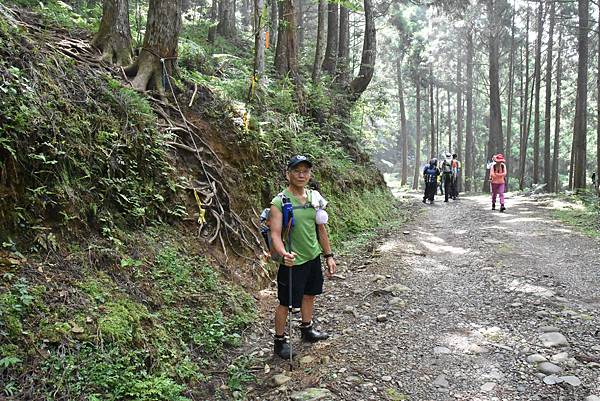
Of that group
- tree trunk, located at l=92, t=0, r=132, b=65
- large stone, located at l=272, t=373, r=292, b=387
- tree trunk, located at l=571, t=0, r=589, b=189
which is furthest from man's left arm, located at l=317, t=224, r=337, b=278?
tree trunk, located at l=571, t=0, r=589, b=189

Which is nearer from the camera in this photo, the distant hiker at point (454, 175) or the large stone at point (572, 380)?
the large stone at point (572, 380)

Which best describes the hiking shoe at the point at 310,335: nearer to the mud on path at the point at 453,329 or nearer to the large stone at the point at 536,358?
the mud on path at the point at 453,329

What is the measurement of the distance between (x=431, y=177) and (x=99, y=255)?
51.4 feet

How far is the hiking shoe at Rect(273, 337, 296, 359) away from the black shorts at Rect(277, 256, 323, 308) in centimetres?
40

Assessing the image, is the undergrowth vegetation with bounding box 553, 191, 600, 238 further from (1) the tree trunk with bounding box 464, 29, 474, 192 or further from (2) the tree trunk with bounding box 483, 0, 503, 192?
(1) the tree trunk with bounding box 464, 29, 474, 192

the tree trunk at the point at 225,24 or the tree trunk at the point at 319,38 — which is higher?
the tree trunk at the point at 225,24

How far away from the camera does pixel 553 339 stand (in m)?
4.58

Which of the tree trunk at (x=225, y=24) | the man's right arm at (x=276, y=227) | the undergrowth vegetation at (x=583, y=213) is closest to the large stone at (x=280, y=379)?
the man's right arm at (x=276, y=227)

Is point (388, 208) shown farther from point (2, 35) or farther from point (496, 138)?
point (496, 138)

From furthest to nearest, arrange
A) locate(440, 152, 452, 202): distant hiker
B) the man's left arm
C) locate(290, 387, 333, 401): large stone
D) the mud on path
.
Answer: locate(440, 152, 452, 202): distant hiker → the man's left arm → the mud on path → locate(290, 387, 333, 401): large stone

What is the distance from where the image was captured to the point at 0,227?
3693mm

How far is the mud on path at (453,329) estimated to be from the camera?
383 centimetres

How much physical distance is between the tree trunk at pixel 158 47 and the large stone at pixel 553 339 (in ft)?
21.4

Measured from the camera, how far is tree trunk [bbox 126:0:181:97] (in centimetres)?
739
